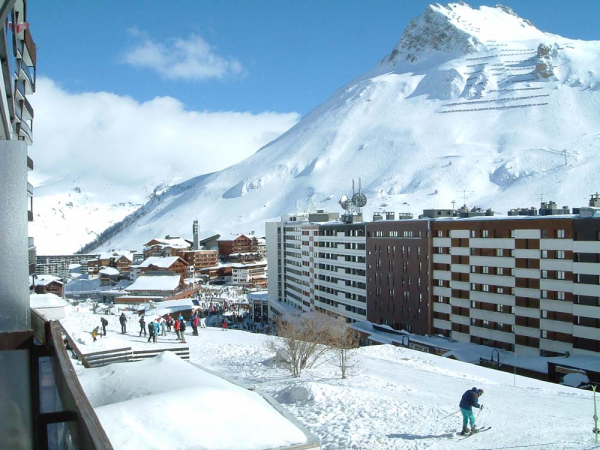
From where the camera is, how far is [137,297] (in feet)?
239

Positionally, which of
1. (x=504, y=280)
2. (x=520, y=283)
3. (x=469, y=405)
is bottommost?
(x=469, y=405)

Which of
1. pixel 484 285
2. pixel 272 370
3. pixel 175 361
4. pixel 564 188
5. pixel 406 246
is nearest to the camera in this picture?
pixel 175 361

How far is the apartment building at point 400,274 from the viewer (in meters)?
48.3

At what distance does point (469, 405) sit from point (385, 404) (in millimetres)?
4311

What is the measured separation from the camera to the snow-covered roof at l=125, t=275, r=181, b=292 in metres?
74.3

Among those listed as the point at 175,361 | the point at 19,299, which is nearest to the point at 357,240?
the point at 175,361

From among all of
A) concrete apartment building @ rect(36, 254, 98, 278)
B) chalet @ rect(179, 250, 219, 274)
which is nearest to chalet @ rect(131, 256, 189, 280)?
chalet @ rect(179, 250, 219, 274)

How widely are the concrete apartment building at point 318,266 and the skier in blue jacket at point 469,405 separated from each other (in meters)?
42.5

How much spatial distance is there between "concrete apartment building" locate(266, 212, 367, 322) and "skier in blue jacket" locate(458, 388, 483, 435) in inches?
1674

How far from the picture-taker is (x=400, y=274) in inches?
2016

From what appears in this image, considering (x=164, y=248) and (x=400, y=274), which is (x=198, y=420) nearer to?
(x=400, y=274)

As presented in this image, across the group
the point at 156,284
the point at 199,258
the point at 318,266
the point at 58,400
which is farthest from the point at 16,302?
the point at 199,258

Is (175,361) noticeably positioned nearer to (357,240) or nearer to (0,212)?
(0,212)

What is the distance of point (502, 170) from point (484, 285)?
5645 inches
